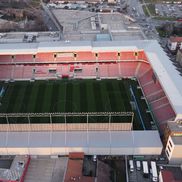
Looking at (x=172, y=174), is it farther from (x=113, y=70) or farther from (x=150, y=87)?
(x=113, y=70)

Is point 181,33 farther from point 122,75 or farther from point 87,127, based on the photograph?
point 87,127

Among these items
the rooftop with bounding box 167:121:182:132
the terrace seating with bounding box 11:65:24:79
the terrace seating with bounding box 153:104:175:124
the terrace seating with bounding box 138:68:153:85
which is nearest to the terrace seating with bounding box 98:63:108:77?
the terrace seating with bounding box 138:68:153:85

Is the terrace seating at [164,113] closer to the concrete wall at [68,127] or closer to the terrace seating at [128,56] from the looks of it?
the concrete wall at [68,127]

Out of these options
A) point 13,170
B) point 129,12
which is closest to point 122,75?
point 13,170

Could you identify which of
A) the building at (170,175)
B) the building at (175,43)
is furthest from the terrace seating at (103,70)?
the building at (170,175)

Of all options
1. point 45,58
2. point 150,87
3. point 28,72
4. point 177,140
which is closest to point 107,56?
point 150,87
